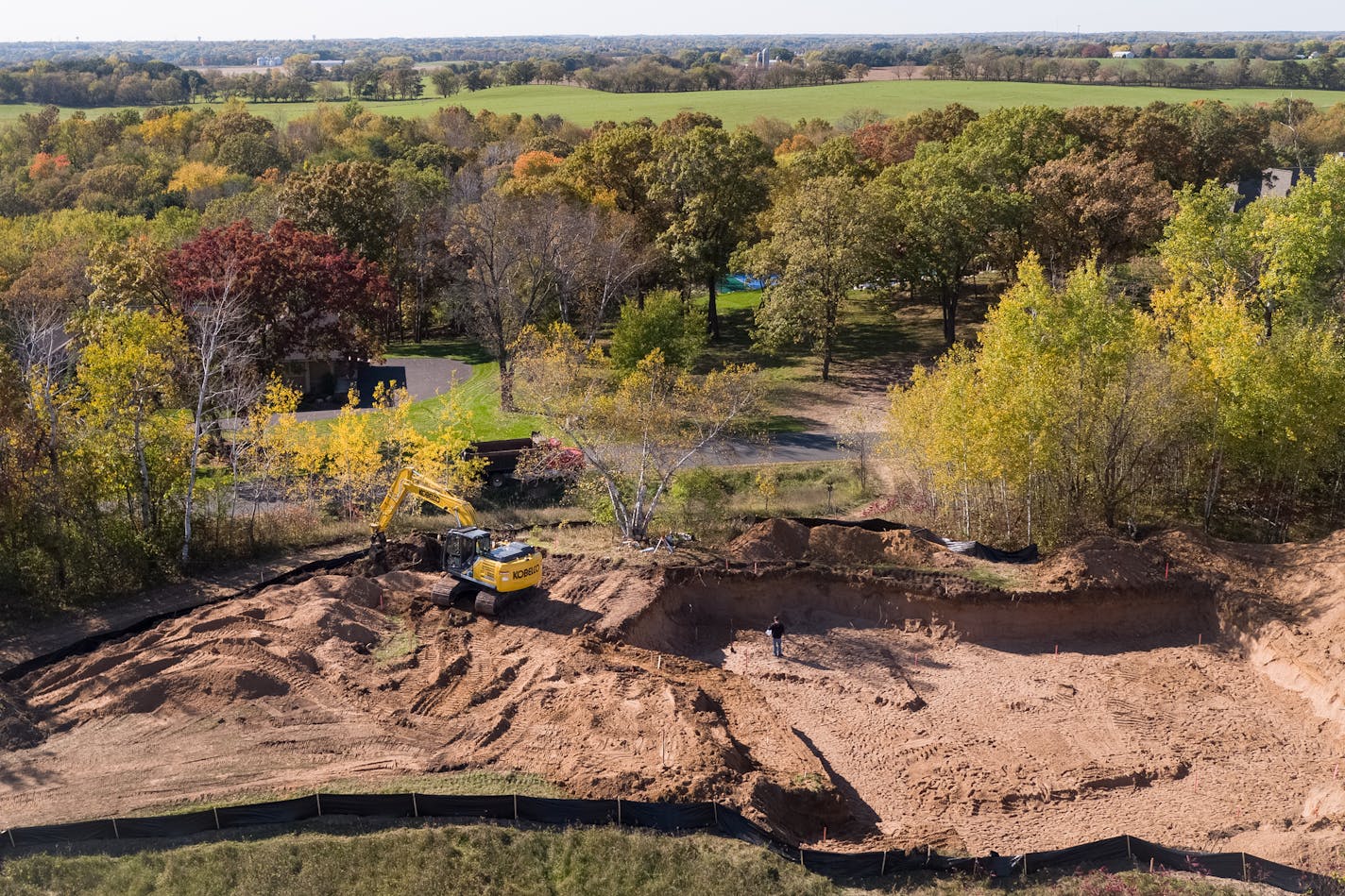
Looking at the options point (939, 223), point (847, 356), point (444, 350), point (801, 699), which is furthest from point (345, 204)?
point (801, 699)

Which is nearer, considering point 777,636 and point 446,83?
point 777,636

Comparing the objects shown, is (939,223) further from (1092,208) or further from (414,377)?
(414,377)

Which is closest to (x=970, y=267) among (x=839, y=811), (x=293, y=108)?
(x=839, y=811)

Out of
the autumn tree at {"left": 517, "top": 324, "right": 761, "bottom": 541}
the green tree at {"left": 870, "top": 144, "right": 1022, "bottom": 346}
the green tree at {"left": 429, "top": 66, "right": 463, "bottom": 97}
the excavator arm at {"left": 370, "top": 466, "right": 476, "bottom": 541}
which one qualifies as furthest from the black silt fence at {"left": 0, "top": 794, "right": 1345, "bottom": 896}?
the green tree at {"left": 429, "top": 66, "right": 463, "bottom": 97}

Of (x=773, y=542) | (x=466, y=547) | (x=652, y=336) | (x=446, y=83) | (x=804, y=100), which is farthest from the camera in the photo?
(x=446, y=83)

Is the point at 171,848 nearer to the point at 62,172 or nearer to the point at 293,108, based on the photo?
the point at 62,172

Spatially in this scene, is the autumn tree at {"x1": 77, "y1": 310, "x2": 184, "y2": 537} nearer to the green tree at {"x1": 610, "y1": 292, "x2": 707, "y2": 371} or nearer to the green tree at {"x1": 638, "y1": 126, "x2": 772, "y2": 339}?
the green tree at {"x1": 610, "y1": 292, "x2": 707, "y2": 371}
